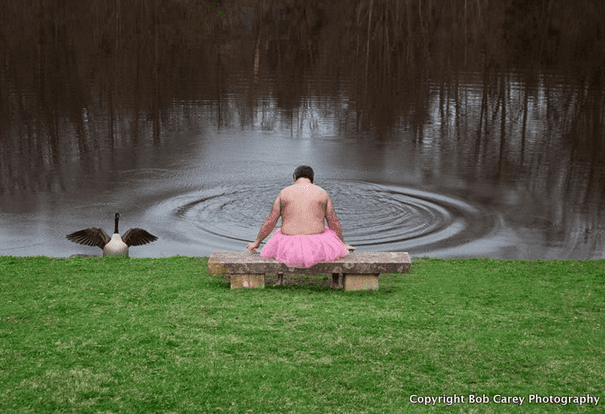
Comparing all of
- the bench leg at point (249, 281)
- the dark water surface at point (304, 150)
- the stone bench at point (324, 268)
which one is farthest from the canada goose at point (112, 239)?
the bench leg at point (249, 281)

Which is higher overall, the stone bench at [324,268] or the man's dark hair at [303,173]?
the man's dark hair at [303,173]

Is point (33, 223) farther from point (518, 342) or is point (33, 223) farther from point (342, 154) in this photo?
point (518, 342)

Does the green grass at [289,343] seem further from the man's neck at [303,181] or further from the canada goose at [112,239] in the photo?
the canada goose at [112,239]

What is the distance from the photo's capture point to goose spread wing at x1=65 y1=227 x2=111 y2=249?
36.0ft

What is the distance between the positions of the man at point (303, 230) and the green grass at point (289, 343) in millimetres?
394

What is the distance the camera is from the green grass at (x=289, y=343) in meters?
5.41

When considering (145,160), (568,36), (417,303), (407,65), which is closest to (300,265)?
(417,303)

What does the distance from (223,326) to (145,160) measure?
12.0 metres

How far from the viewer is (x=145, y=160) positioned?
18.3m

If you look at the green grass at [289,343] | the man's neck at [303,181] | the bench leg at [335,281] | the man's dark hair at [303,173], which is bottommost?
the bench leg at [335,281]

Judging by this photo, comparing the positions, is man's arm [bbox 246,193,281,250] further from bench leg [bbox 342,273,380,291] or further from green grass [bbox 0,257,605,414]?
bench leg [bbox 342,273,380,291]

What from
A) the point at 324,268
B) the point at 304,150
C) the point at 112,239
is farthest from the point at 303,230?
the point at 304,150

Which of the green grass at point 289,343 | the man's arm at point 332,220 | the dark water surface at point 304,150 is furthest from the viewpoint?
the dark water surface at point 304,150

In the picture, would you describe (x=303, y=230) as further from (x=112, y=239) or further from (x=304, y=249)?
(x=112, y=239)
